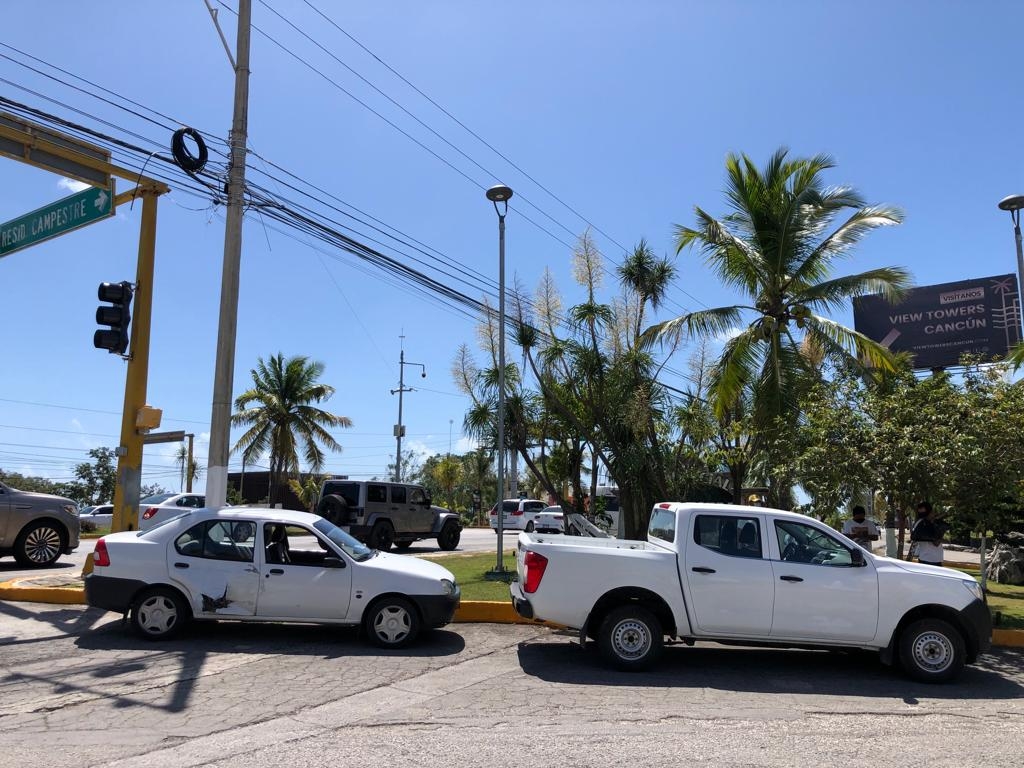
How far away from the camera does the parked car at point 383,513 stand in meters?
18.6

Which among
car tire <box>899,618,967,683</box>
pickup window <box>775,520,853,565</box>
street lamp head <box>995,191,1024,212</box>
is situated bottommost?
car tire <box>899,618,967,683</box>

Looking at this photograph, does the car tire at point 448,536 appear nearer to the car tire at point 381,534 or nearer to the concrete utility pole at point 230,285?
the car tire at point 381,534

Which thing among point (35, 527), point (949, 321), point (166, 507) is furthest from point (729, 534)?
point (949, 321)

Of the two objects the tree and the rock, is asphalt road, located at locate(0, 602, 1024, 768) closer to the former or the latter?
the rock

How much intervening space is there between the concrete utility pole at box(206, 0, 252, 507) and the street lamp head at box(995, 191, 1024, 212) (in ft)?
47.1

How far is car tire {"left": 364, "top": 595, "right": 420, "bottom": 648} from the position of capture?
27.8 feet

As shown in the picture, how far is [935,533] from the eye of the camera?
11.5 meters

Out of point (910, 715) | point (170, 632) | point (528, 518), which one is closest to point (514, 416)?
point (170, 632)

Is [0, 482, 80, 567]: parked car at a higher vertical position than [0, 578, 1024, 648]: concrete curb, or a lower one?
higher

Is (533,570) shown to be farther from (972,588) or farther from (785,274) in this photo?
(785,274)

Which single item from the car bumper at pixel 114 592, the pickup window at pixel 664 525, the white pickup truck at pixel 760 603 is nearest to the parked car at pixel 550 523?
the pickup window at pixel 664 525

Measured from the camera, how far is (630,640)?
7.82 meters

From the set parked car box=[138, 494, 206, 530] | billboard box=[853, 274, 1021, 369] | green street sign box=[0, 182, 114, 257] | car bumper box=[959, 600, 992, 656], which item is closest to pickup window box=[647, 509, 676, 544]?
car bumper box=[959, 600, 992, 656]

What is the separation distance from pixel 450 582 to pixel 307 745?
11.8 feet
